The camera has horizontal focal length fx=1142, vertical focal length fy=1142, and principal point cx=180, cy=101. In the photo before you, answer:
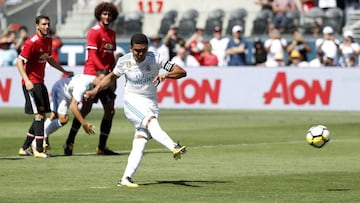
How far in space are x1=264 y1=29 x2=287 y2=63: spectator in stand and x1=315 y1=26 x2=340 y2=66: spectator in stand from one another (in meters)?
1.05

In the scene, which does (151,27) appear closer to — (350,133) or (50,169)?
(350,133)

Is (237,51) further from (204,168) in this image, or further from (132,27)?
(204,168)

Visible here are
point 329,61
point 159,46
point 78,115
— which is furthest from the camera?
point 159,46

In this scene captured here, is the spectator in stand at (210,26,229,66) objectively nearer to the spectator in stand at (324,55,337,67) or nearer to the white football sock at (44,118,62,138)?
the spectator in stand at (324,55,337,67)

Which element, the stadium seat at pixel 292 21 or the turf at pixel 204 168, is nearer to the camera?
the turf at pixel 204 168

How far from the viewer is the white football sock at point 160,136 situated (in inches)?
505

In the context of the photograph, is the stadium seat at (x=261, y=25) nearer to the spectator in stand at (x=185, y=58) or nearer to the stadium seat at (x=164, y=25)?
the spectator in stand at (x=185, y=58)

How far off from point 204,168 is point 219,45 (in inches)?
751

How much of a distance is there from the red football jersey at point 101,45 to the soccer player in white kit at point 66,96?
159mm

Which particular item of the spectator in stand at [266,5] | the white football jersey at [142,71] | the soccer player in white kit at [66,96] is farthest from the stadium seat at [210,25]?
the white football jersey at [142,71]

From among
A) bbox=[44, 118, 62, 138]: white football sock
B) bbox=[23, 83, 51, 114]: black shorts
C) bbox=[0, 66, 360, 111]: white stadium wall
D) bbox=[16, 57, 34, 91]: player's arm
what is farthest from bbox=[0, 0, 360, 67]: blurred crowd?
bbox=[16, 57, 34, 91]: player's arm

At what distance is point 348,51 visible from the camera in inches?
1272

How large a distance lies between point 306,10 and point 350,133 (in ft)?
49.9

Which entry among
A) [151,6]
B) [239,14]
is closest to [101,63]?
[239,14]
